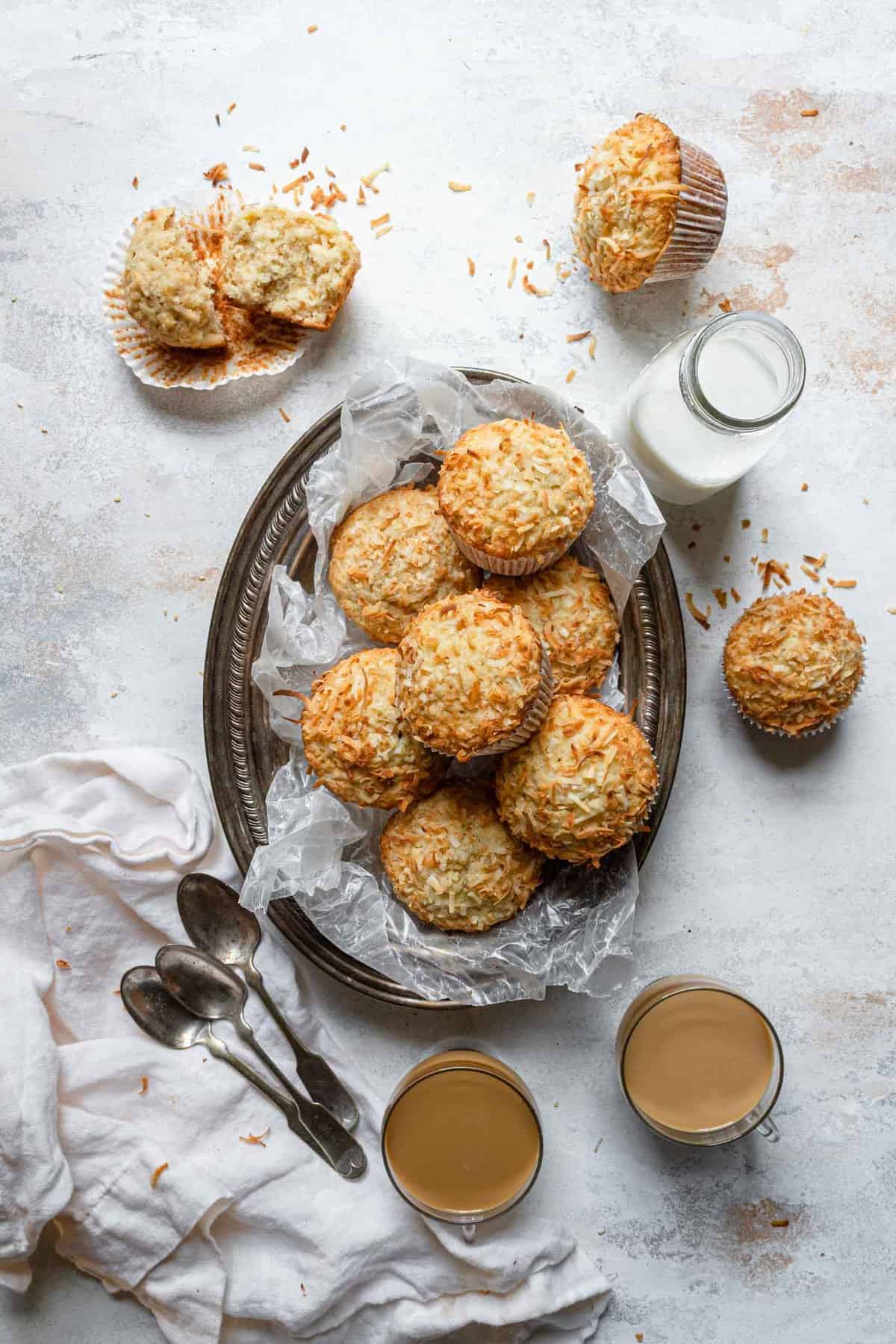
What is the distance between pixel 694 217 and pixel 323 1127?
2.32 meters

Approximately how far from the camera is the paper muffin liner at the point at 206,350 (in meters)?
2.59

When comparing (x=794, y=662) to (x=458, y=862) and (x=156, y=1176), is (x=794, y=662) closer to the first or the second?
(x=458, y=862)

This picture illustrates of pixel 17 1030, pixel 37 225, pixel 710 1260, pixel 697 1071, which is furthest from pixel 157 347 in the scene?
pixel 710 1260

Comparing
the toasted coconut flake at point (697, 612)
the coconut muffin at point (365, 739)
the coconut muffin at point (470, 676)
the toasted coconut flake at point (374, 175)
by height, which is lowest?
the toasted coconut flake at point (697, 612)

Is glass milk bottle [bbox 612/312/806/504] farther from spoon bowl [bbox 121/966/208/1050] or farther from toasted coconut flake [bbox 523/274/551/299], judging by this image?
spoon bowl [bbox 121/966/208/1050]

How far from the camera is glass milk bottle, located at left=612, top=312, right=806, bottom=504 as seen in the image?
230 centimetres

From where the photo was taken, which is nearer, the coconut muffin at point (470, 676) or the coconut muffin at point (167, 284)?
the coconut muffin at point (470, 676)

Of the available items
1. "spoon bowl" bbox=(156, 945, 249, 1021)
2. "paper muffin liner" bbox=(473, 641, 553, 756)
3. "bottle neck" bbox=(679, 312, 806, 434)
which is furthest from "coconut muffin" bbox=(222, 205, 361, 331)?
"spoon bowl" bbox=(156, 945, 249, 1021)

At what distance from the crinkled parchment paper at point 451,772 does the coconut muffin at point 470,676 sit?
1.32 feet

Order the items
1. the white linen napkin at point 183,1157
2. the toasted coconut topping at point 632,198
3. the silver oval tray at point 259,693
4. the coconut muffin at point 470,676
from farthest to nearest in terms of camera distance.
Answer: the white linen napkin at point 183,1157, the silver oval tray at point 259,693, the toasted coconut topping at point 632,198, the coconut muffin at point 470,676

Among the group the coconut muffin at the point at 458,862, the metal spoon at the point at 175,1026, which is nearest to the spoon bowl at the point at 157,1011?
the metal spoon at the point at 175,1026

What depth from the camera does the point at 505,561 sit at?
7.27 ft

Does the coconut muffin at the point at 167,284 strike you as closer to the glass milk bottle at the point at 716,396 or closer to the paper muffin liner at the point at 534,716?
the glass milk bottle at the point at 716,396

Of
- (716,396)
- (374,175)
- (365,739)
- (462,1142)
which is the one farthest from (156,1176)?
(374,175)
